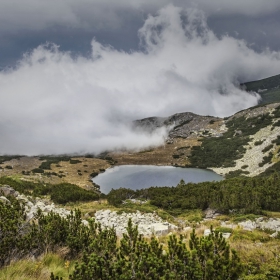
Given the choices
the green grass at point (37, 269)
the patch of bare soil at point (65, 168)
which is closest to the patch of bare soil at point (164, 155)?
the patch of bare soil at point (65, 168)

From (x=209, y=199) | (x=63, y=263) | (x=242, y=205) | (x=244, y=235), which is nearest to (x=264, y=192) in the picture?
(x=242, y=205)

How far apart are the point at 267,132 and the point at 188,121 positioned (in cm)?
4112

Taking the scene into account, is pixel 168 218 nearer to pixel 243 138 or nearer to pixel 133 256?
pixel 133 256

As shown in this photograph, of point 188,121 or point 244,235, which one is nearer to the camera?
point 244,235

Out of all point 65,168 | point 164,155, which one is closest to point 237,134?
point 164,155

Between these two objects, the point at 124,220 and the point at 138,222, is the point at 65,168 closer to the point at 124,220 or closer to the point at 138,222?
the point at 124,220

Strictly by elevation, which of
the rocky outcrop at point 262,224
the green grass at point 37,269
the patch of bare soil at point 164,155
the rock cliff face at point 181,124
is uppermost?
the rock cliff face at point 181,124

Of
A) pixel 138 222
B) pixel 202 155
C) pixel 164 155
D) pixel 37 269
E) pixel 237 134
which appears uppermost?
pixel 237 134

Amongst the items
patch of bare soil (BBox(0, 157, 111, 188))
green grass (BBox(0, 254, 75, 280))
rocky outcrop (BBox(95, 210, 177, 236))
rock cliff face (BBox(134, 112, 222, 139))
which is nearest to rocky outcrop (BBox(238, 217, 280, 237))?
rocky outcrop (BBox(95, 210, 177, 236))

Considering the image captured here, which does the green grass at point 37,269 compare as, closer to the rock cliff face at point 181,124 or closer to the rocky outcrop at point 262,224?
the rocky outcrop at point 262,224

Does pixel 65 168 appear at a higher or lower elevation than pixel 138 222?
higher

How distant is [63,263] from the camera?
679cm

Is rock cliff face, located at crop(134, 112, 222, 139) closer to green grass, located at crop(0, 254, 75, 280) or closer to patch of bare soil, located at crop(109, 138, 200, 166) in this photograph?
patch of bare soil, located at crop(109, 138, 200, 166)

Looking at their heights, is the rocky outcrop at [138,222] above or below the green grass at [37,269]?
below
